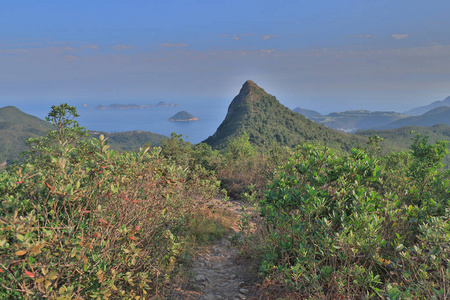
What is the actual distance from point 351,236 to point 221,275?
3.01 m

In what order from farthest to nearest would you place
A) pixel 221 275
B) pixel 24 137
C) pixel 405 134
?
pixel 405 134
pixel 24 137
pixel 221 275

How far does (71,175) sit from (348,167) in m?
3.61

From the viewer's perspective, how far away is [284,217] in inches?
141

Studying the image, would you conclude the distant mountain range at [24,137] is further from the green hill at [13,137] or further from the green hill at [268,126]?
the green hill at [268,126]

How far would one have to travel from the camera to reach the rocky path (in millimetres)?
4355

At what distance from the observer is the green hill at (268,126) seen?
74.3 metres

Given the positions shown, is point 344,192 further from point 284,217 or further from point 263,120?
point 263,120

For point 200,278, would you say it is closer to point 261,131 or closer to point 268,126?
point 261,131

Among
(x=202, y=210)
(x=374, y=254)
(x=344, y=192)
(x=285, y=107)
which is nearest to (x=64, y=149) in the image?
(x=344, y=192)

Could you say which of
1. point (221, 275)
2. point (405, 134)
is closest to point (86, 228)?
point (221, 275)

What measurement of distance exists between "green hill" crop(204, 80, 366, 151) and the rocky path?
62105 mm

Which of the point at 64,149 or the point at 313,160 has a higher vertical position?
the point at 64,149

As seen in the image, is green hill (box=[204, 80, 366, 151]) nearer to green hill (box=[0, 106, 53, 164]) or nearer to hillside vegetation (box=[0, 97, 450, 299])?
green hill (box=[0, 106, 53, 164])

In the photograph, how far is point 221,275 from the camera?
5.09 m
